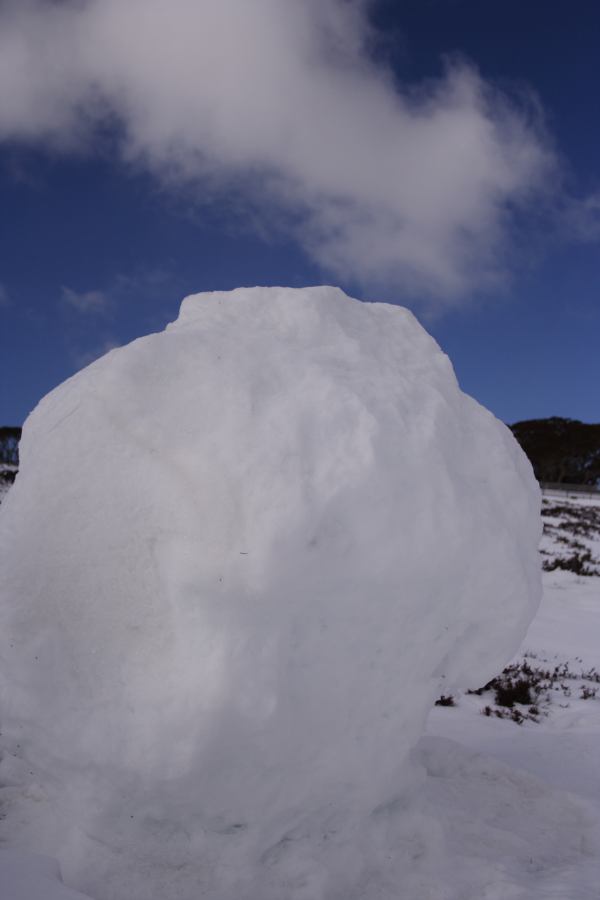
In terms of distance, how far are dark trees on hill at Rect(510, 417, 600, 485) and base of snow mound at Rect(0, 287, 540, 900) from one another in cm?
5382

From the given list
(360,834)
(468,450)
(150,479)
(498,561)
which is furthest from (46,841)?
(468,450)

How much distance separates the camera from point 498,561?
300 centimetres

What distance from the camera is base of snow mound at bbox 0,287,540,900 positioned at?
8.20 ft

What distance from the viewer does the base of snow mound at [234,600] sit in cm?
250

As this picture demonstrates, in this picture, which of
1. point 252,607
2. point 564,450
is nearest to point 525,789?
point 252,607

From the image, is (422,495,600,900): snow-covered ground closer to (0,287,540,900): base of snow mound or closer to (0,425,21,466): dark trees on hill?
(0,287,540,900): base of snow mound

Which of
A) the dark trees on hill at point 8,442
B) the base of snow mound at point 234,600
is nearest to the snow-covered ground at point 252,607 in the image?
the base of snow mound at point 234,600

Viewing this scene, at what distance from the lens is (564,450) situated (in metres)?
54.6

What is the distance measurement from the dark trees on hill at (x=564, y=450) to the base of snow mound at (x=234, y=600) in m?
53.8

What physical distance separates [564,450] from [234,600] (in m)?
57.2

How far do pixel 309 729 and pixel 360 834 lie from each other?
896 millimetres

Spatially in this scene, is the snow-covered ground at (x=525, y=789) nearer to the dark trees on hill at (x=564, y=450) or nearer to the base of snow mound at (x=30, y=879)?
the base of snow mound at (x=30, y=879)

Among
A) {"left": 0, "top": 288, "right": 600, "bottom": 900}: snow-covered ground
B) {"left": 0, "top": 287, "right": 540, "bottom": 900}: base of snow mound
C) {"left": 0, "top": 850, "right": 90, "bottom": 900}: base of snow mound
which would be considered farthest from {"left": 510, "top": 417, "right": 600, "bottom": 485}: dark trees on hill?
{"left": 0, "top": 850, "right": 90, "bottom": 900}: base of snow mound

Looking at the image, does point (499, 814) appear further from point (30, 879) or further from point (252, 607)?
point (30, 879)
